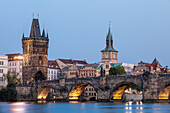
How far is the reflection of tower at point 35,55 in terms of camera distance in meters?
164

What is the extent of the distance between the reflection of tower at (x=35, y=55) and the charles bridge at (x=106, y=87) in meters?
11.3

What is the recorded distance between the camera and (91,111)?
93.5 metres

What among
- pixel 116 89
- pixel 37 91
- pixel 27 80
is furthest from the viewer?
pixel 27 80

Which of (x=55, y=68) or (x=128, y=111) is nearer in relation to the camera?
(x=128, y=111)

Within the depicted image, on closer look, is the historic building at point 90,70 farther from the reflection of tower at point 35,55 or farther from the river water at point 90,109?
the river water at point 90,109

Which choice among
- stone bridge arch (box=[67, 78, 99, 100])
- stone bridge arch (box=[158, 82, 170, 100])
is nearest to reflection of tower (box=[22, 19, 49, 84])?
stone bridge arch (box=[67, 78, 99, 100])

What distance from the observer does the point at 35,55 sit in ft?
541

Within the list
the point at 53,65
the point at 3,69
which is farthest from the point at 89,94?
the point at 3,69

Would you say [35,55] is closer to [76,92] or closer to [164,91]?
[76,92]

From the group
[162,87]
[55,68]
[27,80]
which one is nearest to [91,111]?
[162,87]

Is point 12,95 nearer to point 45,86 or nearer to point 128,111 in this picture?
point 45,86

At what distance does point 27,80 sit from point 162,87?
56.7 meters

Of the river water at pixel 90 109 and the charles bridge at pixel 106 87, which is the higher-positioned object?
the charles bridge at pixel 106 87

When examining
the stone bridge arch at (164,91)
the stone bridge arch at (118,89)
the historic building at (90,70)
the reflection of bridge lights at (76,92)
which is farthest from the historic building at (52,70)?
the stone bridge arch at (164,91)
